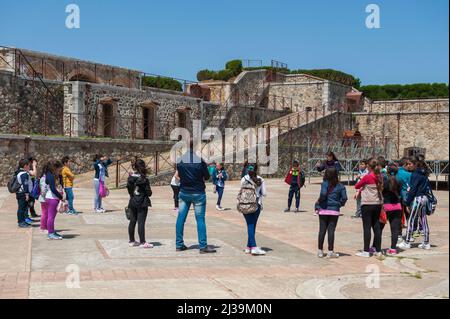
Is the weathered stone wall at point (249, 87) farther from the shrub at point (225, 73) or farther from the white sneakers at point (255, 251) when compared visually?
the white sneakers at point (255, 251)

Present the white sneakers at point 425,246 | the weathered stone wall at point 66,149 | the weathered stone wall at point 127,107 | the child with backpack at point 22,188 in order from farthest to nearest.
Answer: the weathered stone wall at point 127,107 < the weathered stone wall at point 66,149 < the child with backpack at point 22,188 < the white sneakers at point 425,246

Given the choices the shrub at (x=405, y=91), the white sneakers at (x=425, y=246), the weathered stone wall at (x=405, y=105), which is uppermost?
the shrub at (x=405, y=91)

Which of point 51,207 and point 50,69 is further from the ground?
point 50,69

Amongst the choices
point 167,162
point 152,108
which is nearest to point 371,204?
point 167,162

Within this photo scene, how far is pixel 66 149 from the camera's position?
2475 cm

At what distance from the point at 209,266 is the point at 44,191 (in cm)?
385

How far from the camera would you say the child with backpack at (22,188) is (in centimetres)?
1144

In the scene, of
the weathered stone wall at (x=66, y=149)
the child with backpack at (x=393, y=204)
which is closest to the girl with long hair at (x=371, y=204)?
the child with backpack at (x=393, y=204)

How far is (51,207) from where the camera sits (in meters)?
9.99

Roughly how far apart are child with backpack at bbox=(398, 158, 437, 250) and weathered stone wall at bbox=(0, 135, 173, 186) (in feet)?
55.4

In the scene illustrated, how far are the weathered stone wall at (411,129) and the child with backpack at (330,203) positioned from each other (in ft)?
111

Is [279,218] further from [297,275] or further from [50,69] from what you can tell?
[50,69]
